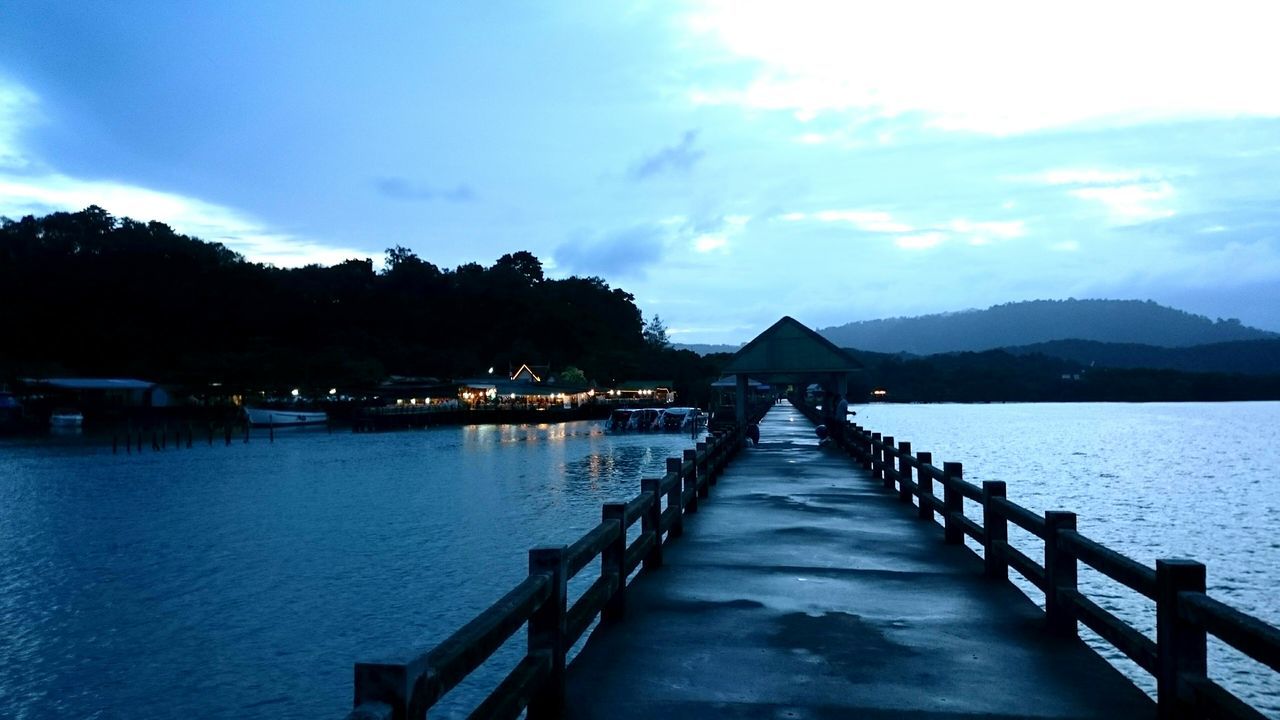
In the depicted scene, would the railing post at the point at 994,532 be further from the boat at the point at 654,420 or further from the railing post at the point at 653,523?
the boat at the point at 654,420

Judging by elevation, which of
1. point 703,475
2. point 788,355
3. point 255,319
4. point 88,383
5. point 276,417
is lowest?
point 276,417

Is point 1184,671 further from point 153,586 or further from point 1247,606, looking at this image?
point 153,586

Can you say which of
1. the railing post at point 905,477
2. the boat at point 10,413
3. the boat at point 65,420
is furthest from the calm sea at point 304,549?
the boat at point 65,420

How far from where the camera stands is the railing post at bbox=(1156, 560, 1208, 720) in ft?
17.8

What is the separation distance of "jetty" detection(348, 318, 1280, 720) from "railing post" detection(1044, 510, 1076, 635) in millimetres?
19

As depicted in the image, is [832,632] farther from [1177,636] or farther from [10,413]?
[10,413]

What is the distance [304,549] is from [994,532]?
2019 centimetres

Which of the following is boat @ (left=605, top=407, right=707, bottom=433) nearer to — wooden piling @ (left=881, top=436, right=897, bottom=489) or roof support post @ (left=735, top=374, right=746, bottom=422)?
roof support post @ (left=735, top=374, right=746, bottom=422)

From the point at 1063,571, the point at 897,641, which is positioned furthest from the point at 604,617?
the point at 1063,571

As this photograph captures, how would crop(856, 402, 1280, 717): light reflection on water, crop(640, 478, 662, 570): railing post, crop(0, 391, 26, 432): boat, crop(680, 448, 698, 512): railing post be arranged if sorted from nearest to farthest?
1. crop(640, 478, 662, 570): railing post
2. crop(680, 448, 698, 512): railing post
3. crop(856, 402, 1280, 717): light reflection on water
4. crop(0, 391, 26, 432): boat

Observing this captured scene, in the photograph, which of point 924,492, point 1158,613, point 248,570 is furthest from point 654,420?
point 1158,613

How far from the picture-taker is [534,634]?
20.2 ft

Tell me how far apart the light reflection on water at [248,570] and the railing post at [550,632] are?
21.1ft

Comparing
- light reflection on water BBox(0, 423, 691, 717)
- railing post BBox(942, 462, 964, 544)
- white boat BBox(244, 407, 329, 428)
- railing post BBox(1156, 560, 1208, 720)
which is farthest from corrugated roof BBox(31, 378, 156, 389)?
railing post BBox(1156, 560, 1208, 720)
